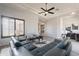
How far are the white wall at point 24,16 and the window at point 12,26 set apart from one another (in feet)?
0.34

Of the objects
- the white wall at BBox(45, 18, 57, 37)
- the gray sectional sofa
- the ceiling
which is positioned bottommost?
the gray sectional sofa

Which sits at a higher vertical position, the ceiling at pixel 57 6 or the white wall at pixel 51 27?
the ceiling at pixel 57 6

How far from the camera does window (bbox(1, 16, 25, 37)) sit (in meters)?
2.36

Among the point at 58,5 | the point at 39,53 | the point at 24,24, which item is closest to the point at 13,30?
the point at 24,24

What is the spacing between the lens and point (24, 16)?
2648 mm

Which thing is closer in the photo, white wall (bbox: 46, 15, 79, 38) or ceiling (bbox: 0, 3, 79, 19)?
ceiling (bbox: 0, 3, 79, 19)

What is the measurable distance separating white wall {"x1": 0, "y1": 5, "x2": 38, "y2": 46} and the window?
103mm

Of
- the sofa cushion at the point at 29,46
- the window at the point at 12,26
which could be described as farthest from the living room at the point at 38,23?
the sofa cushion at the point at 29,46

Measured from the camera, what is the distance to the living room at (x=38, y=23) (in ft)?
7.85

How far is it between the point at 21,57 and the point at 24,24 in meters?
0.93

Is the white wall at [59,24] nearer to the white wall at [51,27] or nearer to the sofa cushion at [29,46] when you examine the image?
the white wall at [51,27]

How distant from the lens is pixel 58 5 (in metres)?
2.46

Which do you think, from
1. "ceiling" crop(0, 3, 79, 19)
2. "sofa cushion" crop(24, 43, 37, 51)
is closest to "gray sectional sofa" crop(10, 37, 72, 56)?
"sofa cushion" crop(24, 43, 37, 51)

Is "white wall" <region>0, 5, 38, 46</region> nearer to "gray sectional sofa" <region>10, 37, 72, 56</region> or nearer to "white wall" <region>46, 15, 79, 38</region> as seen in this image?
A: "gray sectional sofa" <region>10, 37, 72, 56</region>
